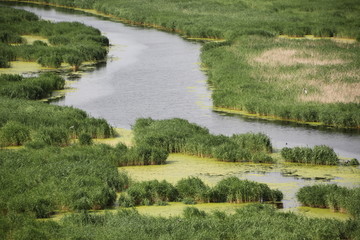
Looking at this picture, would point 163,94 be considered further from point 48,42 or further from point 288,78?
point 48,42

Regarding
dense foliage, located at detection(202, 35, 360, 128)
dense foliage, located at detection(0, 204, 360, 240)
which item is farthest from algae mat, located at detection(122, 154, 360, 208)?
dense foliage, located at detection(202, 35, 360, 128)

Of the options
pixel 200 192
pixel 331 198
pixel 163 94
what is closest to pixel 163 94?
pixel 163 94

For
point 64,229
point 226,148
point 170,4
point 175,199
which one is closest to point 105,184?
point 175,199

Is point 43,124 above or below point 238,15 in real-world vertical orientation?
below

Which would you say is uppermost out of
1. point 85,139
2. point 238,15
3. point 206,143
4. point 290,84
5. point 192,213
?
point 238,15

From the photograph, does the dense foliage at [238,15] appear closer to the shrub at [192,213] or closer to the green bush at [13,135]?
the green bush at [13,135]

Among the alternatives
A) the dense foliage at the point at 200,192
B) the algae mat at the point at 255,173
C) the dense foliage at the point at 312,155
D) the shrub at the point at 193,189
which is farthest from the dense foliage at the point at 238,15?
the dense foliage at the point at 200,192
